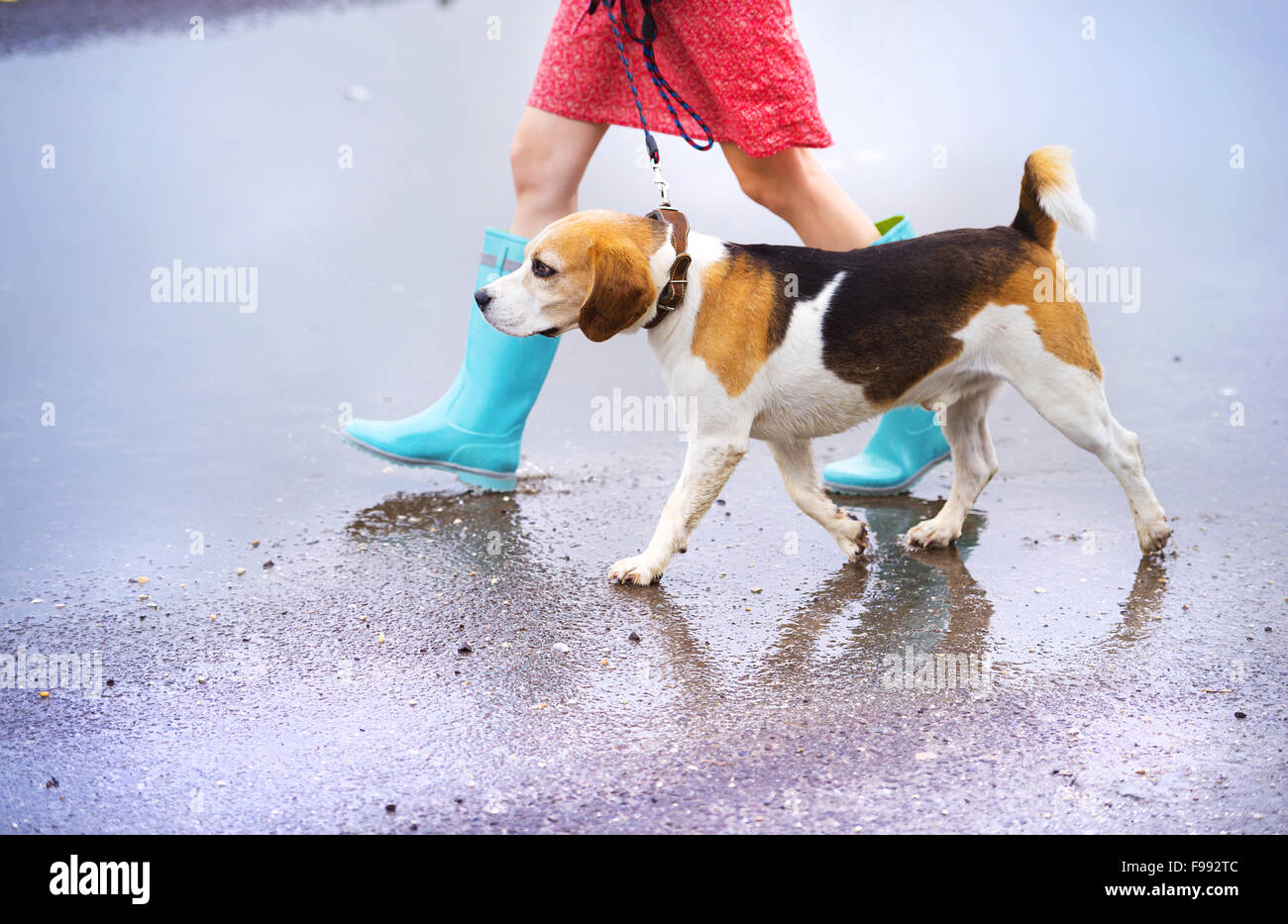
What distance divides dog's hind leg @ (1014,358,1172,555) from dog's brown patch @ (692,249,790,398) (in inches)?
30.1

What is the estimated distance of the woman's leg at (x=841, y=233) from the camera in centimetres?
420

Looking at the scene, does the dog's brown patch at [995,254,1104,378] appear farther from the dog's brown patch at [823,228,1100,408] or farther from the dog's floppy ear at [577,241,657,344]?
the dog's floppy ear at [577,241,657,344]

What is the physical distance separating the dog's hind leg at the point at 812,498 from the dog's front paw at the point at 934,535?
0.22 meters

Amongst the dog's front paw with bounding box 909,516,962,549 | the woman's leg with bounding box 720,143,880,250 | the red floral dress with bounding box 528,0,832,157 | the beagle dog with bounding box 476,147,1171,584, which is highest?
the red floral dress with bounding box 528,0,832,157

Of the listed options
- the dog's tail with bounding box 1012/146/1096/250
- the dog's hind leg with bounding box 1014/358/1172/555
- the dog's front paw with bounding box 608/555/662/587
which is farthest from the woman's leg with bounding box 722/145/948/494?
the dog's front paw with bounding box 608/555/662/587

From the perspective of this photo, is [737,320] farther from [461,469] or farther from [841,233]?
[461,469]

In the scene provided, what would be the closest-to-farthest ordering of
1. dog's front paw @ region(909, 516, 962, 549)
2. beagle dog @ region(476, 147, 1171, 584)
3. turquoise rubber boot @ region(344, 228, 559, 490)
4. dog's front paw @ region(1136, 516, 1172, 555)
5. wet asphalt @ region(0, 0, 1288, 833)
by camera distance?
wet asphalt @ region(0, 0, 1288, 833) → beagle dog @ region(476, 147, 1171, 584) → dog's front paw @ region(1136, 516, 1172, 555) → dog's front paw @ region(909, 516, 962, 549) → turquoise rubber boot @ region(344, 228, 559, 490)

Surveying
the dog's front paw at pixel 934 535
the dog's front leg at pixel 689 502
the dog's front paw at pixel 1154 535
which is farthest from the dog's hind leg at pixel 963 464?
the dog's front leg at pixel 689 502

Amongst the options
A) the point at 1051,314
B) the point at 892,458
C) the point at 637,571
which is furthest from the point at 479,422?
the point at 1051,314

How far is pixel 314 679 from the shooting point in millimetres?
3123

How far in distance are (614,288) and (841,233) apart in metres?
1.15

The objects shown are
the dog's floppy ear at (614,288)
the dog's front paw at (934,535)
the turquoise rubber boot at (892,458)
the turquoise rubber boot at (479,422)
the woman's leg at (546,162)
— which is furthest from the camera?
the turquoise rubber boot at (892,458)

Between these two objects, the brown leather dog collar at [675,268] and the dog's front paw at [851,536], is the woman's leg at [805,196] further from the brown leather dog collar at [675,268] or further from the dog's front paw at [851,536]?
the dog's front paw at [851,536]

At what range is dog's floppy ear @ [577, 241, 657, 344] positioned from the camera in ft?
11.4
